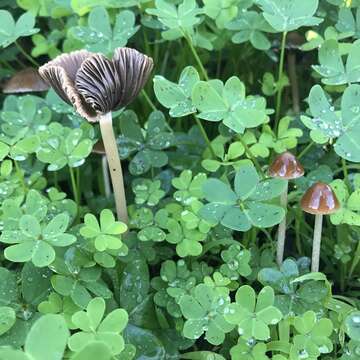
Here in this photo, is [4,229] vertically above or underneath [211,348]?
above

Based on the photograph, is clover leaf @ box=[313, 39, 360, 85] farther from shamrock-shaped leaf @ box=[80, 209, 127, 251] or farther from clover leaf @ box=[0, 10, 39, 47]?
clover leaf @ box=[0, 10, 39, 47]

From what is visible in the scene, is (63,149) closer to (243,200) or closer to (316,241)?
(243,200)

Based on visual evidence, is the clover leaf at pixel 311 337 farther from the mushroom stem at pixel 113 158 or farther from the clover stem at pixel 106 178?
the clover stem at pixel 106 178

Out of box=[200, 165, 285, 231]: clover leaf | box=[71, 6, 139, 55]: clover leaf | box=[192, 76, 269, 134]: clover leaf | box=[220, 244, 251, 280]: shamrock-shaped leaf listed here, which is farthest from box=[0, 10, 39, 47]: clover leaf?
box=[220, 244, 251, 280]: shamrock-shaped leaf

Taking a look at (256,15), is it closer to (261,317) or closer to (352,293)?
(352,293)

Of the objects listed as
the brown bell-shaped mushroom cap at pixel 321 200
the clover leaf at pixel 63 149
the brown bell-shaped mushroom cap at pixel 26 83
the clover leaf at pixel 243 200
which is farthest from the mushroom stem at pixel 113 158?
the brown bell-shaped mushroom cap at pixel 26 83

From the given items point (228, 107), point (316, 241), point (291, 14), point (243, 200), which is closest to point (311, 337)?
point (316, 241)

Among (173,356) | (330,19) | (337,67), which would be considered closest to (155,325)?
(173,356)
